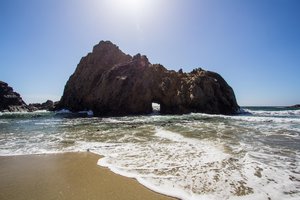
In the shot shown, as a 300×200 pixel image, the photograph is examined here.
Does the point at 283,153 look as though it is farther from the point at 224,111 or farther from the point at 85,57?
the point at 85,57

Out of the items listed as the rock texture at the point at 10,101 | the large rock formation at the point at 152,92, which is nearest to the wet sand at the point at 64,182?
the large rock formation at the point at 152,92

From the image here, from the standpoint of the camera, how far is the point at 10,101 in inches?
3669

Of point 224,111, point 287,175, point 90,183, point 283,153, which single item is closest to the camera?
point 90,183

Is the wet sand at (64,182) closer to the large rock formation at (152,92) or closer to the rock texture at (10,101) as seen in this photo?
the large rock formation at (152,92)

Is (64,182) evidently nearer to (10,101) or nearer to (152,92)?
(152,92)

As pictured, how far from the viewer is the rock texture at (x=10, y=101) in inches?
3524

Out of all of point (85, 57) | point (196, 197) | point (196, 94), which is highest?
point (85, 57)

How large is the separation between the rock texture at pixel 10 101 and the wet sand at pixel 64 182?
9241 centimetres

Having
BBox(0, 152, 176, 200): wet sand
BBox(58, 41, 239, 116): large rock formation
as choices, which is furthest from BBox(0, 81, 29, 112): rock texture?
BBox(0, 152, 176, 200): wet sand

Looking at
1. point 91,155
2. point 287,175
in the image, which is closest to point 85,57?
point 91,155

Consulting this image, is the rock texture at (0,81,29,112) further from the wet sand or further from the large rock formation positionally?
the wet sand

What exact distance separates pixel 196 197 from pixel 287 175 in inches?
127

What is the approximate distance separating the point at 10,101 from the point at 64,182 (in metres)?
102

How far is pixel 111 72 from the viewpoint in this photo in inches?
2301
